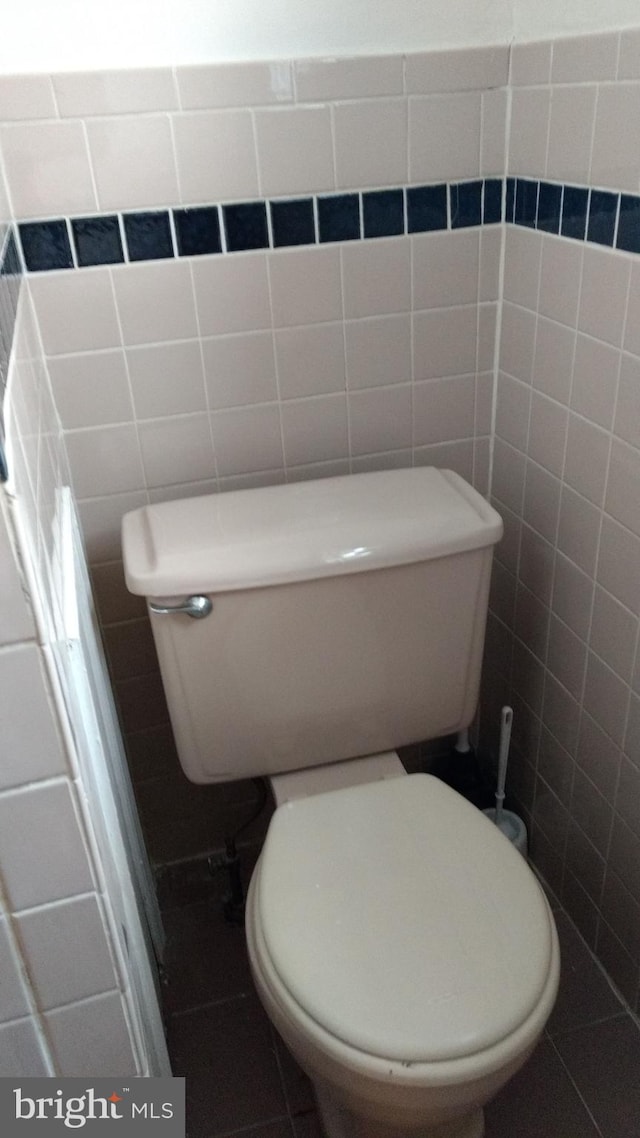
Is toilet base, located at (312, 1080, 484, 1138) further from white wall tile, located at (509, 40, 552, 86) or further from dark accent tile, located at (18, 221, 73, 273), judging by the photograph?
white wall tile, located at (509, 40, 552, 86)

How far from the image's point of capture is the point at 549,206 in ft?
4.01

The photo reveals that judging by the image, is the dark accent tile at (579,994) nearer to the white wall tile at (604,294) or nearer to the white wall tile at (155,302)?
the white wall tile at (604,294)

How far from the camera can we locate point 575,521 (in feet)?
4.28

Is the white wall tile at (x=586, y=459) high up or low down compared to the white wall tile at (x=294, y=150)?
down

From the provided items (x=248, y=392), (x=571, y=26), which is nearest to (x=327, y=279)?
(x=248, y=392)

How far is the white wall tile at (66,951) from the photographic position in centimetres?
63

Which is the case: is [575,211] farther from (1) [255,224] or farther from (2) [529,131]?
(1) [255,224]

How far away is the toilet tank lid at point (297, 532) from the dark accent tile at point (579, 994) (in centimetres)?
77

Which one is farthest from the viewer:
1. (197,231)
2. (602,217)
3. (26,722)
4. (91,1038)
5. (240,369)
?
(240,369)

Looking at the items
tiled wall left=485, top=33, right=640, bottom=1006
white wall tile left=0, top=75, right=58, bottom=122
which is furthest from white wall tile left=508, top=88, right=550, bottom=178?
white wall tile left=0, top=75, right=58, bottom=122

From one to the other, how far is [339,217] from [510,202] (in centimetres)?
27

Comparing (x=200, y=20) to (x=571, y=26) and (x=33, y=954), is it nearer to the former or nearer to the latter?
(x=571, y=26)

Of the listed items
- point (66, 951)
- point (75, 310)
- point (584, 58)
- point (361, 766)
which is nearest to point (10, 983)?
point (66, 951)

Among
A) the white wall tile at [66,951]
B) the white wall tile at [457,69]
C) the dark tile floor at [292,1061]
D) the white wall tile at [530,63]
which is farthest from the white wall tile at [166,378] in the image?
the dark tile floor at [292,1061]
